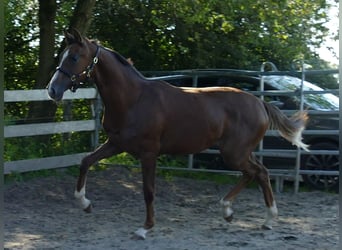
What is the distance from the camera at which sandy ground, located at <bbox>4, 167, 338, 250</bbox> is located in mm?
6051

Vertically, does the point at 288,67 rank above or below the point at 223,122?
above

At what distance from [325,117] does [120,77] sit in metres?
3.92

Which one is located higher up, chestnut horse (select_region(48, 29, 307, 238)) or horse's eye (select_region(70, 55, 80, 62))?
horse's eye (select_region(70, 55, 80, 62))

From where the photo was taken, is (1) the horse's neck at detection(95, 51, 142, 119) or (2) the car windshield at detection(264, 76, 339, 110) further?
(2) the car windshield at detection(264, 76, 339, 110)

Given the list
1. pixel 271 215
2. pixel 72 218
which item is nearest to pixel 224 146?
pixel 271 215

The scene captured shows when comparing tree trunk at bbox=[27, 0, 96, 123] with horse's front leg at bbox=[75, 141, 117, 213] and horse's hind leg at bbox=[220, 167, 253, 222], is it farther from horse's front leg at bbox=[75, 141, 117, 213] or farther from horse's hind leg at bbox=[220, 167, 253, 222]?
horse's hind leg at bbox=[220, 167, 253, 222]

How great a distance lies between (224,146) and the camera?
23.4 ft

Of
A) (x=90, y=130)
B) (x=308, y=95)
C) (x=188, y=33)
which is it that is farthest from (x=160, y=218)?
(x=188, y=33)

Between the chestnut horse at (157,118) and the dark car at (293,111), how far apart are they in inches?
71.3

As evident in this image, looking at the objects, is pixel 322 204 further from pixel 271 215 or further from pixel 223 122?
pixel 223 122

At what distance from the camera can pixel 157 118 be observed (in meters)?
6.68

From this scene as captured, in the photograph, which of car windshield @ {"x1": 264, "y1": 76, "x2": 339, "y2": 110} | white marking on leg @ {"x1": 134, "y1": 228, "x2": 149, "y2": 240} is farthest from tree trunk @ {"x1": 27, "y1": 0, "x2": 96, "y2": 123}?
white marking on leg @ {"x1": 134, "y1": 228, "x2": 149, "y2": 240}

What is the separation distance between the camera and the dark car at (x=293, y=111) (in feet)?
30.1

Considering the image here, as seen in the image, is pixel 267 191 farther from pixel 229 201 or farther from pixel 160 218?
pixel 160 218
